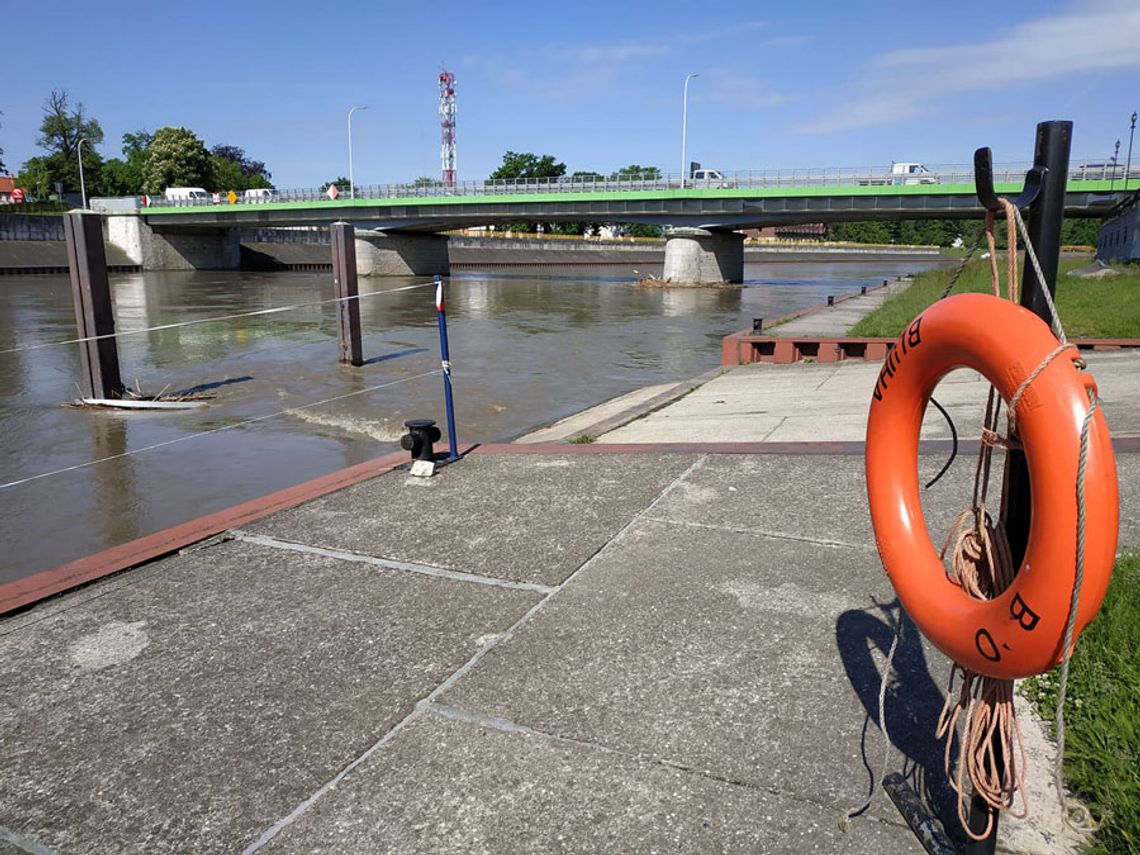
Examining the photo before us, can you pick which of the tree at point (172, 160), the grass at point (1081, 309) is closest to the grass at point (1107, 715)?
the grass at point (1081, 309)

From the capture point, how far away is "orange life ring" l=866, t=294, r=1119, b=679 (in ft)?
6.23

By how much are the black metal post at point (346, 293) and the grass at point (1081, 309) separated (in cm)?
988

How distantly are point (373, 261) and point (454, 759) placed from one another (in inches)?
2629

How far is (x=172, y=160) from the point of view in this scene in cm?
10025

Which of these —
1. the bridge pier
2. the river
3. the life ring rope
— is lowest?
the river

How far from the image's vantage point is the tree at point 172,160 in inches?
3947

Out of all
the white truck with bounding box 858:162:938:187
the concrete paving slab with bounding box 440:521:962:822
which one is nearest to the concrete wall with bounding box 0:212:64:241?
the white truck with bounding box 858:162:938:187

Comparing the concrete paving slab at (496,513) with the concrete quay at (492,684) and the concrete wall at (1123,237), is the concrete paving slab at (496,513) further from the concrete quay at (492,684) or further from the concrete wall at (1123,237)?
the concrete wall at (1123,237)

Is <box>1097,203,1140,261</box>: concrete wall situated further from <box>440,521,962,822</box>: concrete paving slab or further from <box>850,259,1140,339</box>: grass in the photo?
<box>440,521,962,822</box>: concrete paving slab

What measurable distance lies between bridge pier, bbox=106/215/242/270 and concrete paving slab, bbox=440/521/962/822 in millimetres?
73660

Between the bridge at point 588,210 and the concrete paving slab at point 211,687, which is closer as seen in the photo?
the concrete paving slab at point 211,687

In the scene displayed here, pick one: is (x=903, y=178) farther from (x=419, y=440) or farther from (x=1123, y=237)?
(x=419, y=440)

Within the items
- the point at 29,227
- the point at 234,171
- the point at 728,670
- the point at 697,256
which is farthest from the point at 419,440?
the point at 234,171

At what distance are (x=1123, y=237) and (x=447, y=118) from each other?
118 metres
